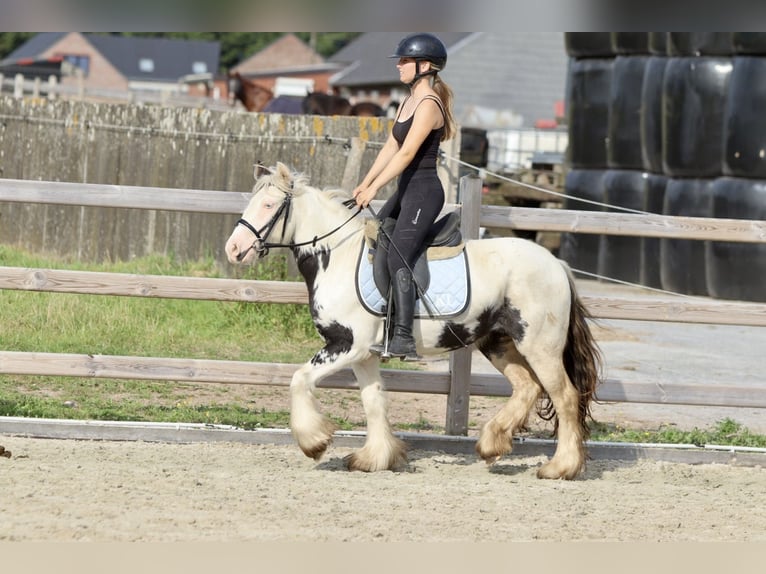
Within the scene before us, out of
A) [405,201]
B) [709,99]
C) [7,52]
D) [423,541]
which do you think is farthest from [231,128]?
[7,52]

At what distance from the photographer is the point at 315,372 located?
6422mm

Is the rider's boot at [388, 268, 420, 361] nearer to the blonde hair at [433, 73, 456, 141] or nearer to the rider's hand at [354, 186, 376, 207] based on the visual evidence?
the rider's hand at [354, 186, 376, 207]

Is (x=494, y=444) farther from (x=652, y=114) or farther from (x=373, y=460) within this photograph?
(x=652, y=114)

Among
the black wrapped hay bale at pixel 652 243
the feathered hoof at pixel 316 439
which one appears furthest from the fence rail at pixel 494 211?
the black wrapped hay bale at pixel 652 243

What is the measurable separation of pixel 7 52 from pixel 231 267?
96.7 meters

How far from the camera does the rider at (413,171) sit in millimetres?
6320

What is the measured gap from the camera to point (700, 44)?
14883 millimetres

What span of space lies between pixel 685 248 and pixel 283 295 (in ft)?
29.5

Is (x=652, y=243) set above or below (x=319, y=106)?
below

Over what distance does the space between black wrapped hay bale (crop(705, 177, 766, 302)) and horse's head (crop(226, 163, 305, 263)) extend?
882cm

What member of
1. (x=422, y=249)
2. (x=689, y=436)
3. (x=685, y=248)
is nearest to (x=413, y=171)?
(x=422, y=249)

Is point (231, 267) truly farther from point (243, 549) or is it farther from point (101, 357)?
point (243, 549)

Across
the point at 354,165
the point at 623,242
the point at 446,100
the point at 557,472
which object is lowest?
the point at 557,472

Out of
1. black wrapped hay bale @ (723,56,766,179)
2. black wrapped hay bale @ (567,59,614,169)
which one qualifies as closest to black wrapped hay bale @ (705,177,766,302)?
black wrapped hay bale @ (723,56,766,179)
